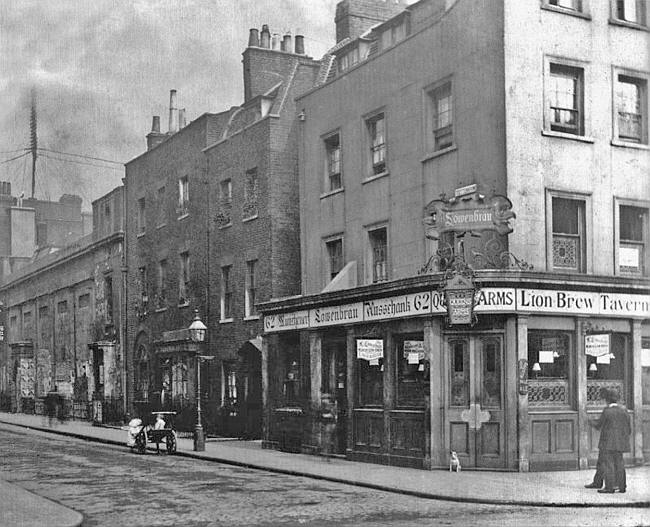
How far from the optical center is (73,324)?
48.3m

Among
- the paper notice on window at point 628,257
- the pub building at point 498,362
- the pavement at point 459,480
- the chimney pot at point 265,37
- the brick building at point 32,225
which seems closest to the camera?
the pavement at point 459,480

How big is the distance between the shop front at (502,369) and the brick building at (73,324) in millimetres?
21765

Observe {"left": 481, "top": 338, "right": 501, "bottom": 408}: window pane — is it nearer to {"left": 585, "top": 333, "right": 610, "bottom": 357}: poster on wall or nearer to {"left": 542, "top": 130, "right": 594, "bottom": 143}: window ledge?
{"left": 585, "top": 333, "right": 610, "bottom": 357}: poster on wall

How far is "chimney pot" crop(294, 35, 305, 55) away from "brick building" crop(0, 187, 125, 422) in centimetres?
1221

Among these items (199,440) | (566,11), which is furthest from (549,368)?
(199,440)

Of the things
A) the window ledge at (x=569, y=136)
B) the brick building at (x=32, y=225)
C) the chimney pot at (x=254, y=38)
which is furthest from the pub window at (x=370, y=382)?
the brick building at (x=32, y=225)

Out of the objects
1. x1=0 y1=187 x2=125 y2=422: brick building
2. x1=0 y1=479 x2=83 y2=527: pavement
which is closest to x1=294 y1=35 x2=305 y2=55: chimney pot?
x1=0 y1=187 x2=125 y2=422: brick building

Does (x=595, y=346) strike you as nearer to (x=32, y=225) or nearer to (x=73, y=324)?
(x=73, y=324)

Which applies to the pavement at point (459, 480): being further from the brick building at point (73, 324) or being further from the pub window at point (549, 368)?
the brick building at point (73, 324)

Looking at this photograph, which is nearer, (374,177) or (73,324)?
(374,177)

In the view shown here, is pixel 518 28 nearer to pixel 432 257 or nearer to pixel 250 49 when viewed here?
pixel 432 257

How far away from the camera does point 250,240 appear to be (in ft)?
102

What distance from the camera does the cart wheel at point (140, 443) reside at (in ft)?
Answer: 84.2

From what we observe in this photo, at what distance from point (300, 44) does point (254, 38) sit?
1849 mm
